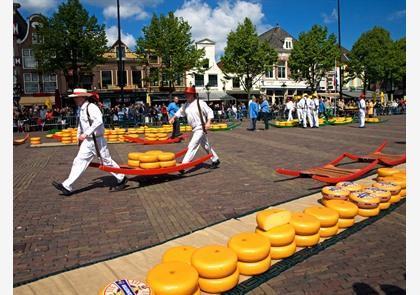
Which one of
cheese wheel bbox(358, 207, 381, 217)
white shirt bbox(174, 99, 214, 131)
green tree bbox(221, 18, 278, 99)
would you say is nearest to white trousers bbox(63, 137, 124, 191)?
white shirt bbox(174, 99, 214, 131)

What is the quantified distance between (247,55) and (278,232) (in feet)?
143

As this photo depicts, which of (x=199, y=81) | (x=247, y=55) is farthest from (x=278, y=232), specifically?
(x=199, y=81)

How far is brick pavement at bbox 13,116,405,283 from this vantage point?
431cm

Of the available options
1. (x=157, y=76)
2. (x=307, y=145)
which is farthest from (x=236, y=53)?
(x=307, y=145)

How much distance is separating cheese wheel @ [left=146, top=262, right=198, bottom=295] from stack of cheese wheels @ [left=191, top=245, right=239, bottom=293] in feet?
0.41

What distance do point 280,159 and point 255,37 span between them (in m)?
39.1

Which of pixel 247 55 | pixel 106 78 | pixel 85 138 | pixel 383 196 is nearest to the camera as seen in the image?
pixel 383 196

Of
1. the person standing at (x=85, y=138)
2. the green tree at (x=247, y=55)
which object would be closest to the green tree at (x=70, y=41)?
the green tree at (x=247, y=55)

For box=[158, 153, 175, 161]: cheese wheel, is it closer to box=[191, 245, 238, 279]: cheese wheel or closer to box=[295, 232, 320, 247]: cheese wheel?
box=[295, 232, 320, 247]: cheese wheel

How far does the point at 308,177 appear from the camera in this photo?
303 inches

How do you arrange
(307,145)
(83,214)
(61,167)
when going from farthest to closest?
(307,145), (61,167), (83,214)

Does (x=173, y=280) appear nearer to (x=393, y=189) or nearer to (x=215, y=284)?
(x=215, y=284)

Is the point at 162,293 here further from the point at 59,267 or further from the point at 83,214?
the point at 83,214

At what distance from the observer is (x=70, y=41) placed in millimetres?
35375
